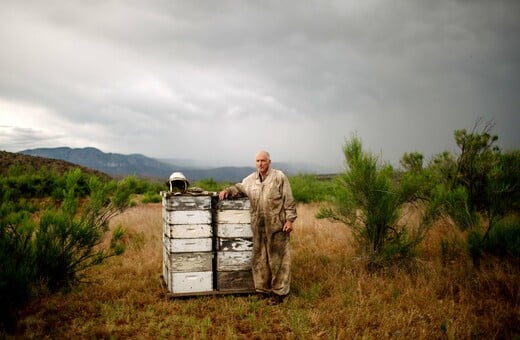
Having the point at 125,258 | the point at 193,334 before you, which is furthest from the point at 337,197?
the point at 125,258

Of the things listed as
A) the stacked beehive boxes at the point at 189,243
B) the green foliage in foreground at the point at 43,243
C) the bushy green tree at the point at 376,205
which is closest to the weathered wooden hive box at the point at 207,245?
the stacked beehive boxes at the point at 189,243

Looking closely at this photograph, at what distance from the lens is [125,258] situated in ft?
26.2

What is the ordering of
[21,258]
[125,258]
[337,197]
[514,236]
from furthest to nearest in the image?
[125,258], [337,197], [514,236], [21,258]

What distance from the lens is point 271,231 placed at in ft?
19.5

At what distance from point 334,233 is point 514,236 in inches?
159

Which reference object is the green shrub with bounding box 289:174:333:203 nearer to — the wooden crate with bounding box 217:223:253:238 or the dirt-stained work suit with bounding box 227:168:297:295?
the dirt-stained work suit with bounding box 227:168:297:295

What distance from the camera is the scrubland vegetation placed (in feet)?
16.0

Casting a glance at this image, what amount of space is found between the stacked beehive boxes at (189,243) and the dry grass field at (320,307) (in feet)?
0.88

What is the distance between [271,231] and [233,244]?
638 mm

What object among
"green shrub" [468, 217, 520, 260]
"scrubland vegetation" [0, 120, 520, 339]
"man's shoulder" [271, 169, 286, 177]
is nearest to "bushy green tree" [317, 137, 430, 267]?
"scrubland vegetation" [0, 120, 520, 339]

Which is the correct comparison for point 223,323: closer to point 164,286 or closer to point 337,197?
point 164,286

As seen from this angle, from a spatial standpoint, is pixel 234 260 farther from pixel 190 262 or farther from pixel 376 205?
pixel 376 205

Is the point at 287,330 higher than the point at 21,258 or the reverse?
the reverse

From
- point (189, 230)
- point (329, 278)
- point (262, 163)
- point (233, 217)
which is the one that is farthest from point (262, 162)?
point (329, 278)
